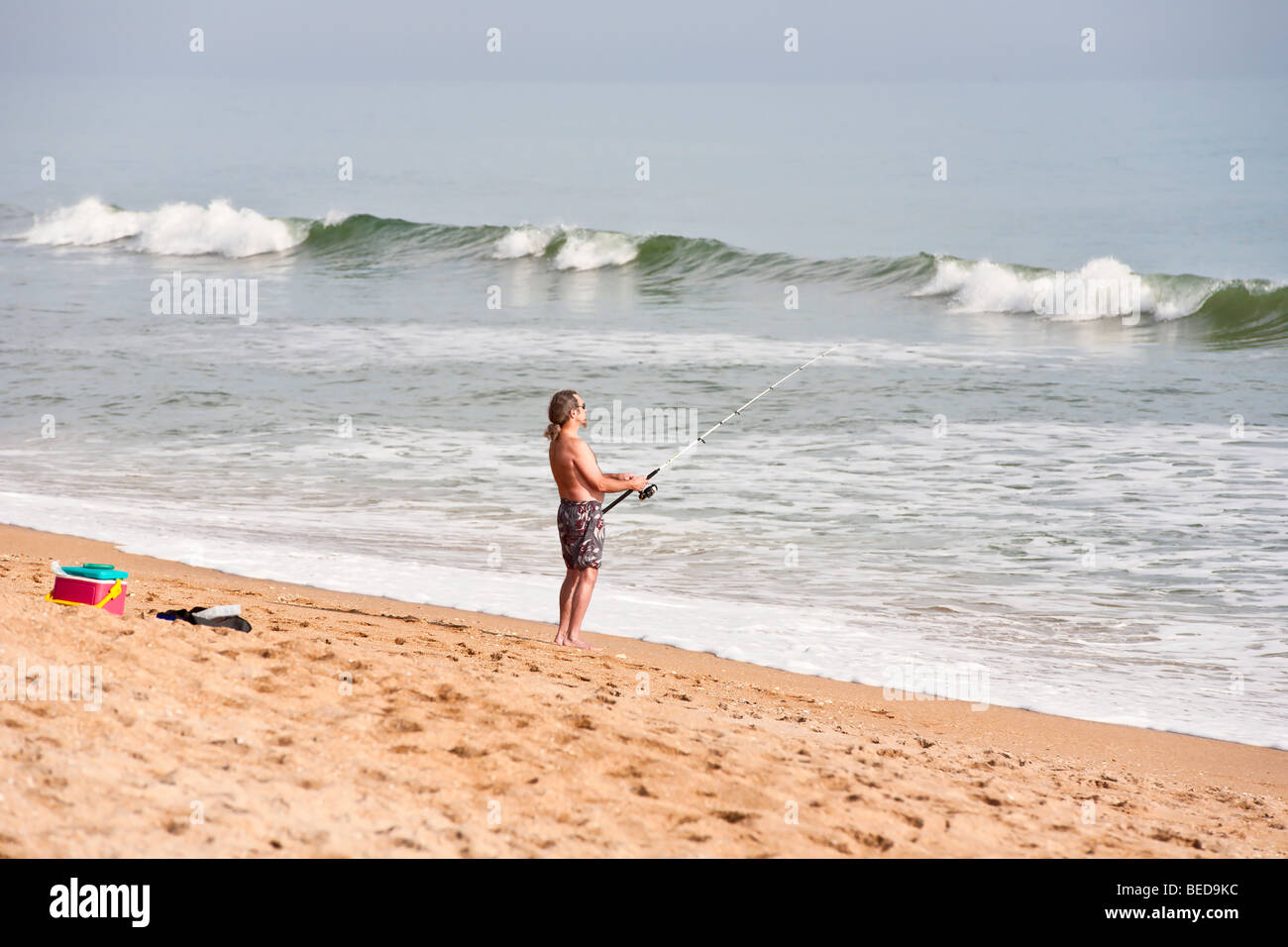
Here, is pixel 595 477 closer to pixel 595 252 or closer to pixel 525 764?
pixel 525 764

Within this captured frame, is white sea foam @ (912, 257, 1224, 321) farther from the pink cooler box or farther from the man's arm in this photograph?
the pink cooler box

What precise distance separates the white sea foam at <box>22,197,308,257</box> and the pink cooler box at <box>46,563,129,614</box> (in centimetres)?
2892

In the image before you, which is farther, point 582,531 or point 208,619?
point 582,531

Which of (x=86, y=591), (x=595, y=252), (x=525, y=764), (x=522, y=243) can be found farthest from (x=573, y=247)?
(x=525, y=764)

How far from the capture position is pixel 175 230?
34125 mm

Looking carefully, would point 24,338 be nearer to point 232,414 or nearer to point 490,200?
point 232,414

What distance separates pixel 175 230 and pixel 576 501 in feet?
104

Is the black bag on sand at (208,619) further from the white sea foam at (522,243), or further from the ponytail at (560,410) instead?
the white sea foam at (522,243)

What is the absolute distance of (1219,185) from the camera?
38094 mm

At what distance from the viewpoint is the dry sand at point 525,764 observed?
130 inches

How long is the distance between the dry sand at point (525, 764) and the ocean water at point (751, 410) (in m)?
0.83

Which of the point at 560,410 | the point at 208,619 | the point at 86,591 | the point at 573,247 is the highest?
the point at 573,247

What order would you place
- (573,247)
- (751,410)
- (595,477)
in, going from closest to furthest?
(595,477)
(751,410)
(573,247)
